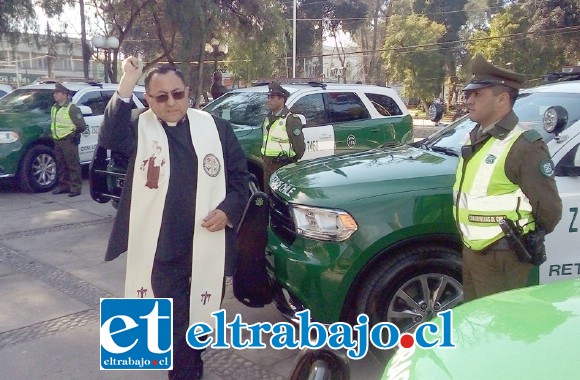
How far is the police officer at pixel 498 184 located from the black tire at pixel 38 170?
319 inches

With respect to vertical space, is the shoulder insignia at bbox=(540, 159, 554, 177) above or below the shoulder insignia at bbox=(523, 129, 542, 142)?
below

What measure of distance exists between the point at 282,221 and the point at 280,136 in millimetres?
2559

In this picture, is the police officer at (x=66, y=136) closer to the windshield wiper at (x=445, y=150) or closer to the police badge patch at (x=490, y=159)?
the windshield wiper at (x=445, y=150)

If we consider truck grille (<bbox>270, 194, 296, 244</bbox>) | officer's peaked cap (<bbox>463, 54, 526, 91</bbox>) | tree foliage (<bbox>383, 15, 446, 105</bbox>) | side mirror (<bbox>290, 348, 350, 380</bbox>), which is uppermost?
tree foliage (<bbox>383, 15, 446, 105</bbox>)

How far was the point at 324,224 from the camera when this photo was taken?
3.40 meters

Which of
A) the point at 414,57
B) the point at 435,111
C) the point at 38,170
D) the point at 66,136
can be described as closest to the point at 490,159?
the point at 435,111

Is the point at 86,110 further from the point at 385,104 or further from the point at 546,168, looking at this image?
the point at 546,168

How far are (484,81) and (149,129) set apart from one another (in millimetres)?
1674

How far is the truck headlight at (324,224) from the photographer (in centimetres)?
334

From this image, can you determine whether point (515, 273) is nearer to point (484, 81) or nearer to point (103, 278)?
point (484, 81)

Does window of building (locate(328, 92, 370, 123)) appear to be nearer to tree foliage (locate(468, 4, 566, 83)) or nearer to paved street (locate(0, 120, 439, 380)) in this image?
paved street (locate(0, 120, 439, 380))

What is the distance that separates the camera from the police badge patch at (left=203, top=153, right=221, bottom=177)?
9.99 feet

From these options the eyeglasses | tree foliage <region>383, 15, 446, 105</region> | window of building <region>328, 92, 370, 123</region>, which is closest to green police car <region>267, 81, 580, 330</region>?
the eyeglasses

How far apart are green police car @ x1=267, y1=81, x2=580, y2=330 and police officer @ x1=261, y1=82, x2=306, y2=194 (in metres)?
2.47
